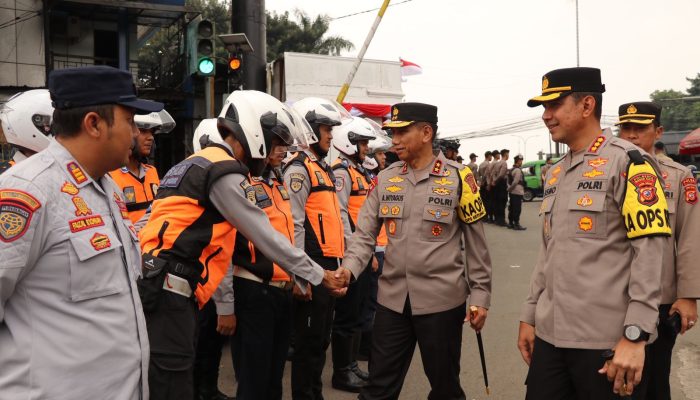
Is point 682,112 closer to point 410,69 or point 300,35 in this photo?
point 300,35

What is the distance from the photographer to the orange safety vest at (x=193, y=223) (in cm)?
320

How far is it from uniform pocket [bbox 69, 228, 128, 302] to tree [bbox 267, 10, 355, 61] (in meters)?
36.7

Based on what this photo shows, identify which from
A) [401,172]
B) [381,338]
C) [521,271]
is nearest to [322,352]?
[381,338]

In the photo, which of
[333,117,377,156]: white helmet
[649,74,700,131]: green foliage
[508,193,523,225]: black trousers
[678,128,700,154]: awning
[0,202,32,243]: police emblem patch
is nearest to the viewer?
[0,202,32,243]: police emblem patch

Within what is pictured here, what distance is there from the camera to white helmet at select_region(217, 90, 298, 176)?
3.71 m

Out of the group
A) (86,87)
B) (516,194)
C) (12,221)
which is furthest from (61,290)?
(516,194)

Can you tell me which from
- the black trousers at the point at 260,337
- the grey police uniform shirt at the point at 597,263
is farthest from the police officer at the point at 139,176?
the grey police uniform shirt at the point at 597,263

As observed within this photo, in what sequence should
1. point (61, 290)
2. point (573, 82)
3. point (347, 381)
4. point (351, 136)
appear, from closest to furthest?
point (61, 290)
point (573, 82)
point (347, 381)
point (351, 136)

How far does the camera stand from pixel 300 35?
38.2m

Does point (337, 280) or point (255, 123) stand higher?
point (255, 123)

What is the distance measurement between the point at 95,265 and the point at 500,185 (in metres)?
17.5

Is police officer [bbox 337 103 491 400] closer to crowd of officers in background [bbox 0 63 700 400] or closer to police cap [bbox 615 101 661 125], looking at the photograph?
crowd of officers in background [bbox 0 63 700 400]

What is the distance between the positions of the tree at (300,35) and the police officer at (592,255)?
35.6 m

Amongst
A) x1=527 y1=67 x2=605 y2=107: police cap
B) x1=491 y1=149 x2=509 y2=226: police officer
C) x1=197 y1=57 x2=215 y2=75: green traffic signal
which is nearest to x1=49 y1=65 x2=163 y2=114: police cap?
x1=527 y1=67 x2=605 y2=107: police cap
